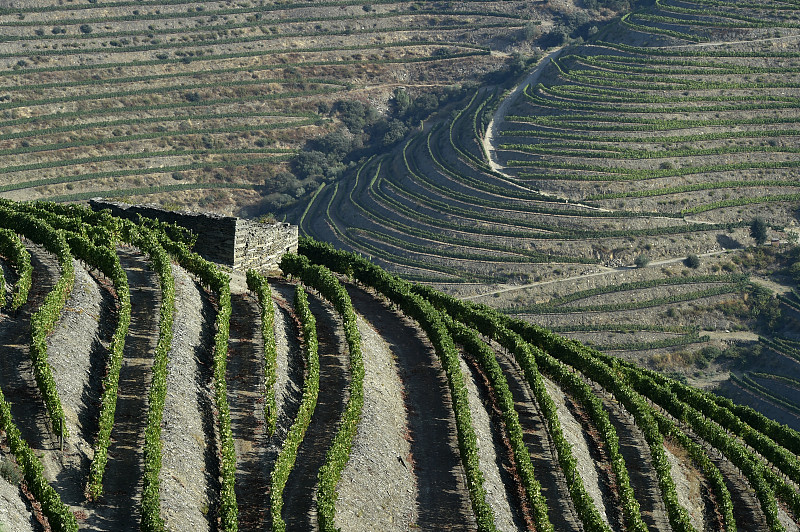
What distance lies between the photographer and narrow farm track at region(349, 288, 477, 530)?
118 ft

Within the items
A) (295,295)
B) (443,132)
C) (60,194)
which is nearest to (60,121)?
(60,194)

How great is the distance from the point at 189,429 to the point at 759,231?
88.4m

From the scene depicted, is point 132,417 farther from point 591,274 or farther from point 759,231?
point 759,231

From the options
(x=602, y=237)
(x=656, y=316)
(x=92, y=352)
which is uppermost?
(x=92, y=352)

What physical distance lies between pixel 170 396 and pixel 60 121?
100242mm

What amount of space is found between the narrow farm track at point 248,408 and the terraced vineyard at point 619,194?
5490 centimetres

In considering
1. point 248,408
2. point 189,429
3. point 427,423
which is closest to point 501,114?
point 427,423

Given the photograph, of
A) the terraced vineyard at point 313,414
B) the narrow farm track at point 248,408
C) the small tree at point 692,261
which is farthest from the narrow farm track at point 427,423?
the small tree at point 692,261

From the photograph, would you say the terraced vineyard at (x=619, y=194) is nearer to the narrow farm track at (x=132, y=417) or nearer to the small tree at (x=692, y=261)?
the small tree at (x=692, y=261)

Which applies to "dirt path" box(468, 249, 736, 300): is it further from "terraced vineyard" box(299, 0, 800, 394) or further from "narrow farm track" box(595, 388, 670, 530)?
"narrow farm track" box(595, 388, 670, 530)

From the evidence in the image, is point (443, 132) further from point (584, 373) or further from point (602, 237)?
point (584, 373)

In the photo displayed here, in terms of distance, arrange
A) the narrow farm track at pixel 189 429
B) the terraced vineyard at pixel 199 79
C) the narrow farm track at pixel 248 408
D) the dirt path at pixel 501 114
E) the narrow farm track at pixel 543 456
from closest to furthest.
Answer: the narrow farm track at pixel 189 429 < the narrow farm track at pixel 248 408 < the narrow farm track at pixel 543 456 < the dirt path at pixel 501 114 < the terraced vineyard at pixel 199 79

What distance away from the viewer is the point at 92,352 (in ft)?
122

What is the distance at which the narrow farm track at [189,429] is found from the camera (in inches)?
1197
